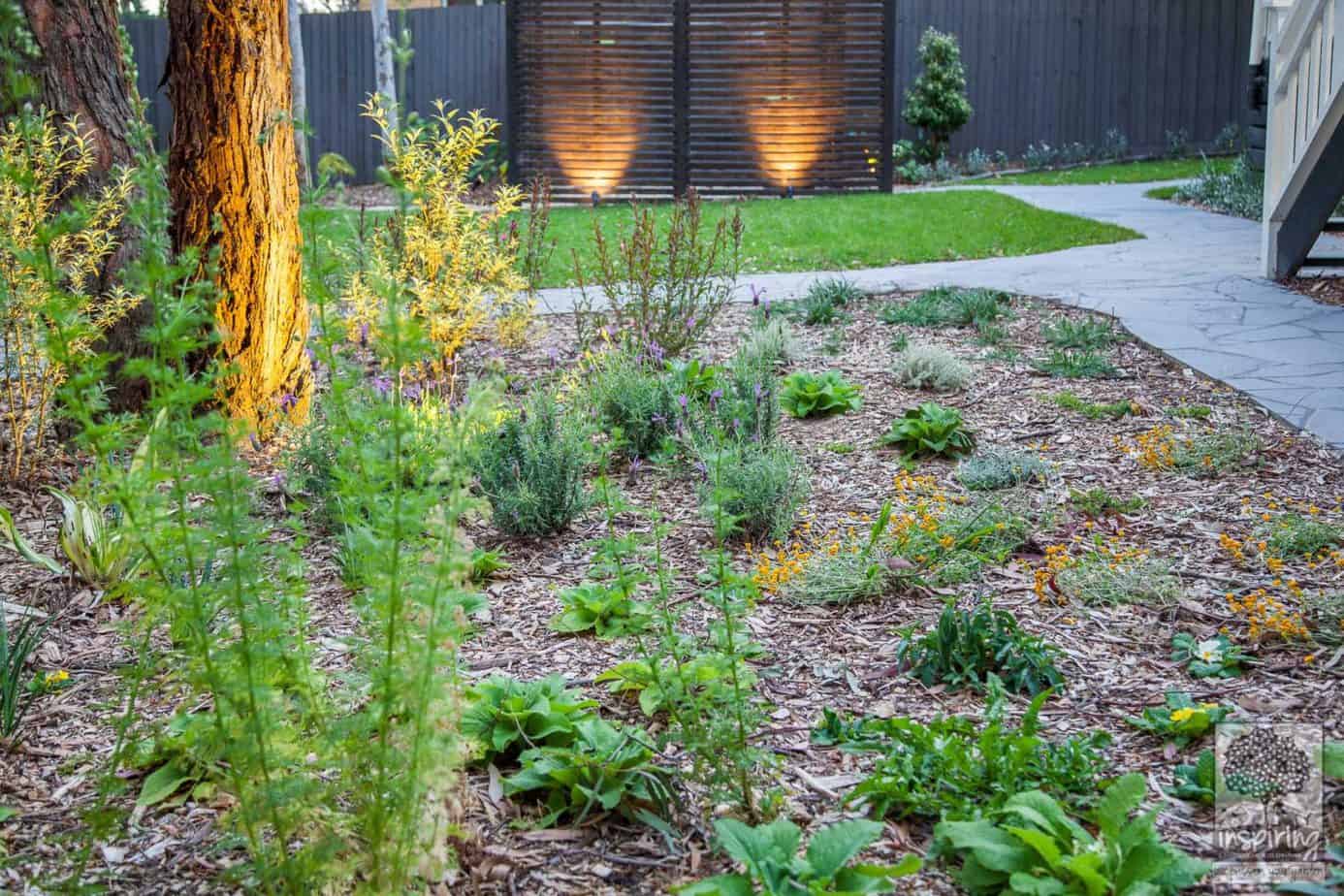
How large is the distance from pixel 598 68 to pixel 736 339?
9.51 m

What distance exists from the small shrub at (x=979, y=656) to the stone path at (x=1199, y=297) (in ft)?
7.30

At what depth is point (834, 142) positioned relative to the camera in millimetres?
15312

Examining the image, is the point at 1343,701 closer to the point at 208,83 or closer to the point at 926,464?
the point at 926,464

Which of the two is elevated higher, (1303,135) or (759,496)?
(1303,135)

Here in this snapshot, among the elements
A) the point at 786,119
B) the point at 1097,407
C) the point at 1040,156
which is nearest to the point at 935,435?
the point at 1097,407

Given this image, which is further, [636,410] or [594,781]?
[636,410]

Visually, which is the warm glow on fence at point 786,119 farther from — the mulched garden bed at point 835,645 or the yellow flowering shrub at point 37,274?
the yellow flowering shrub at point 37,274

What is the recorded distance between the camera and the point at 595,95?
1498cm

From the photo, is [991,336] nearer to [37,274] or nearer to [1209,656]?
[1209,656]

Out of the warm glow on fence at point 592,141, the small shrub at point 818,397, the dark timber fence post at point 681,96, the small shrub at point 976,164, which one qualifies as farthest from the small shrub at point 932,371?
the small shrub at point 976,164

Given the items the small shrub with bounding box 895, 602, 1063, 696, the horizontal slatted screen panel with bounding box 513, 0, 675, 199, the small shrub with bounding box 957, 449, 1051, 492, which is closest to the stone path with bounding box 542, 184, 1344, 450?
the small shrub with bounding box 957, 449, 1051, 492

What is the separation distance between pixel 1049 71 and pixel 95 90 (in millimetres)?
16502

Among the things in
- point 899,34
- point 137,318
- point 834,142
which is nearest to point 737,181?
point 834,142

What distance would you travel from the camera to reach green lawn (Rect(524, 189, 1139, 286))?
920 cm
